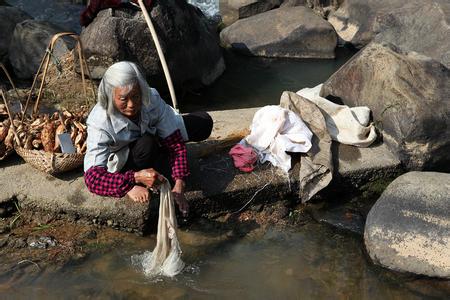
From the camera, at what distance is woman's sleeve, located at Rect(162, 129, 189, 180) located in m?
4.11

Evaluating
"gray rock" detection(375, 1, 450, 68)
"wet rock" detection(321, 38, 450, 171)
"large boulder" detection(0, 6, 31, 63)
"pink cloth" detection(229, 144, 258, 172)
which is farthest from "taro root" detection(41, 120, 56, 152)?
"large boulder" detection(0, 6, 31, 63)

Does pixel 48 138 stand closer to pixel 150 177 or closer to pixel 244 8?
pixel 150 177

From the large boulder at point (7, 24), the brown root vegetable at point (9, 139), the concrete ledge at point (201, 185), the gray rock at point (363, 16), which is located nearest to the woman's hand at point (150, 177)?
the concrete ledge at point (201, 185)

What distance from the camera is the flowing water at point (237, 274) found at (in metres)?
3.96

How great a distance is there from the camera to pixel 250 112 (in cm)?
598

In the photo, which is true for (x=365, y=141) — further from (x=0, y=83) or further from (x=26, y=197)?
(x=0, y=83)

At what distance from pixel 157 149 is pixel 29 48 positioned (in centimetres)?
520

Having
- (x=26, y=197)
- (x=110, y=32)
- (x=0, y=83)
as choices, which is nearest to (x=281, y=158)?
(x=26, y=197)

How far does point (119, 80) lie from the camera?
11.5 ft

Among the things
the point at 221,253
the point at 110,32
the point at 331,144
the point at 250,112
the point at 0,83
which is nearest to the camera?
the point at 221,253

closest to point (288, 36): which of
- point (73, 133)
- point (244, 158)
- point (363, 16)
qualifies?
point (363, 16)

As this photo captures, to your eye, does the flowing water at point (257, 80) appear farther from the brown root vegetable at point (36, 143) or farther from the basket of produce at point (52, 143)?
the brown root vegetable at point (36, 143)

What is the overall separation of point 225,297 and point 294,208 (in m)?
1.31

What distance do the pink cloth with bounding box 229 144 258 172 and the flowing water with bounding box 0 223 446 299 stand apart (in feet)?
2.13
